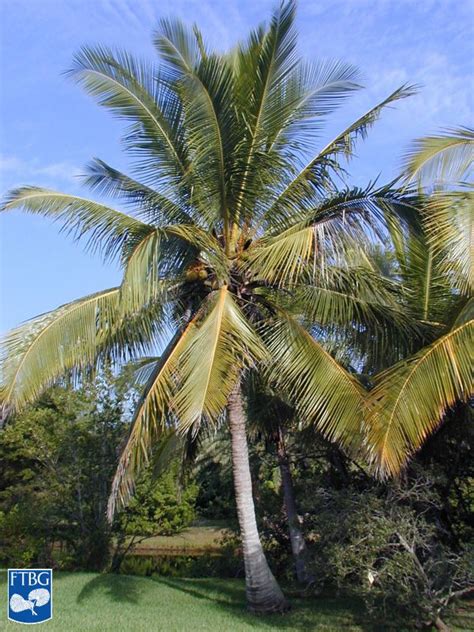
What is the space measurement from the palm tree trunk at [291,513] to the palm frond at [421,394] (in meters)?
4.84

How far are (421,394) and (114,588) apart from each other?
777 centimetres

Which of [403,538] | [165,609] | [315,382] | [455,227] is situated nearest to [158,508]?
[165,609]

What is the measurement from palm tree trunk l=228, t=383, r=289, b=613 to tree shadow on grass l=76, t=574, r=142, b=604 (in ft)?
8.65

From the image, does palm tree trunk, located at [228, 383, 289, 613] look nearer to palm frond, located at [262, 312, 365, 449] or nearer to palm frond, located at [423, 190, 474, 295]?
palm frond, located at [262, 312, 365, 449]

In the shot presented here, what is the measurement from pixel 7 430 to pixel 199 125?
35.2 ft

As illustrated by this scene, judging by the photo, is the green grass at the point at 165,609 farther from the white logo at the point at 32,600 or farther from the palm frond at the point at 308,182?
the palm frond at the point at 308,182

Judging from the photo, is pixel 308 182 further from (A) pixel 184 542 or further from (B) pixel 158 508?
(A) pixel 184 542

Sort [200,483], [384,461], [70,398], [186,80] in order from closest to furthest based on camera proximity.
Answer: [384,461] < [186,80] < [70,398] < [200,483]

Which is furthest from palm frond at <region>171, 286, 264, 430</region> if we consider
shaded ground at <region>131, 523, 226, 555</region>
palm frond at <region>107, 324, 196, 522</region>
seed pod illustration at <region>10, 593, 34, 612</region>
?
shaded ground at <region>131, 523, 226, 555</region>

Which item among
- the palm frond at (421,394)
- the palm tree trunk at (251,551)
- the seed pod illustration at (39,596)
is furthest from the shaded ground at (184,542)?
the palm frond at (421,394)

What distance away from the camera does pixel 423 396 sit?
8.05 meters

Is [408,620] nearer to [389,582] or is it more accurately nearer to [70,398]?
[389,582]

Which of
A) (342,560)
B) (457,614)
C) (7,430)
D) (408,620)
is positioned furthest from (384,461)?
(7,430)

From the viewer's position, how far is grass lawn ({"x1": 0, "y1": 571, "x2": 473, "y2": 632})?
31.1 ft
